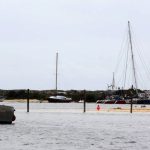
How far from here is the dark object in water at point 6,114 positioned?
193 ft

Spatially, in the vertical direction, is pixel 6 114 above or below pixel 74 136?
above

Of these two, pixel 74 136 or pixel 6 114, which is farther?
pixel 6 114

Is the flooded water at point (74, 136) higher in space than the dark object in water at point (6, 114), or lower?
lower

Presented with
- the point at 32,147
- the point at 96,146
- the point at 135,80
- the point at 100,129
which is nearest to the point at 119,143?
the point at 96,146

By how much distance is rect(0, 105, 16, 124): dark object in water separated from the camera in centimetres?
5884

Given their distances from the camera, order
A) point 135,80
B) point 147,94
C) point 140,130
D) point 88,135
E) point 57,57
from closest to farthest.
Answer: point 88,135
point 140,130
point 135,80
point 57,57
point 147,94

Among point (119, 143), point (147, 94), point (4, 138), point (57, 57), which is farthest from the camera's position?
point (147, 94)

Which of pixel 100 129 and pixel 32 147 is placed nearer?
pixel 32 147

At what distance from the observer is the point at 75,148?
132 ft

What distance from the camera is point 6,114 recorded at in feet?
195

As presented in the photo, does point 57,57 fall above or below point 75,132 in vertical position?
above

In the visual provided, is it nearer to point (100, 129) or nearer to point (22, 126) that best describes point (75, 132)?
point (100, 129)

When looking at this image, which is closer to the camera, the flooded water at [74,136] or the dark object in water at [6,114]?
the flooded water at [74,136]

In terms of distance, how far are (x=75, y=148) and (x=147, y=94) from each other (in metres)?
152
